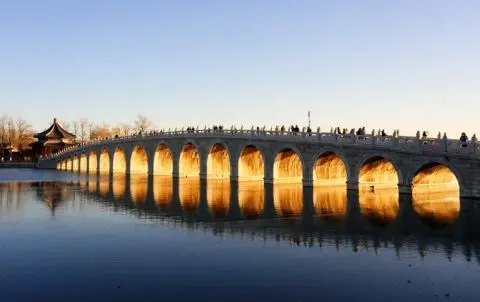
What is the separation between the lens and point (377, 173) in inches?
1597

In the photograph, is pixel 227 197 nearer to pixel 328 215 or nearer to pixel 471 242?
pixel 328 215

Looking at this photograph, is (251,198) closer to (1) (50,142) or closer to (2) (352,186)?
(2) (352,186)

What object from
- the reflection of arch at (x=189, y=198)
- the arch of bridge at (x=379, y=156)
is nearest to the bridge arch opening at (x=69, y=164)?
the reflection of arch at (x=189, y=198)

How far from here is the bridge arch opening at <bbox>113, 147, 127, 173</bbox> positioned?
76.5m

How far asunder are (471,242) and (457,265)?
4115 mm

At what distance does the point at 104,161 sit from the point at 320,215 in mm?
63383

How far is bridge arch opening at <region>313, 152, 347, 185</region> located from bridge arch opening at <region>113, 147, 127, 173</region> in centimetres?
4160

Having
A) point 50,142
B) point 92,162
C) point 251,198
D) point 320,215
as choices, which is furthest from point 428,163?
point 50,142

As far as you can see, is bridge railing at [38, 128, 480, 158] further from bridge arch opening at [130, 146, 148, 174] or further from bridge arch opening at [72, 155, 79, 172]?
bridge arch opening at [72, 155, 79, 172]

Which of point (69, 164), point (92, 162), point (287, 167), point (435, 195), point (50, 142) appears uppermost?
point (50, 142)

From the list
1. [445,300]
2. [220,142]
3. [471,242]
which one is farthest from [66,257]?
[220,142]

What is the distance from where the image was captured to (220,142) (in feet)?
172

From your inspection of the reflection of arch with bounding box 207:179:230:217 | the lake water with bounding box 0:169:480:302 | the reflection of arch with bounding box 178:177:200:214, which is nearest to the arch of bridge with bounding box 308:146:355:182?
the lake water with bounding box 0:169:480:302

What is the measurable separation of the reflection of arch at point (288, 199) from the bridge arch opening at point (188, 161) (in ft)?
65.1
